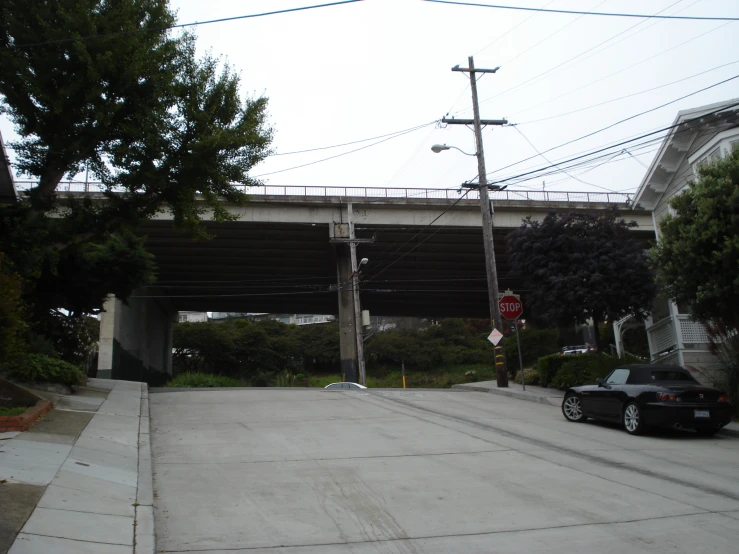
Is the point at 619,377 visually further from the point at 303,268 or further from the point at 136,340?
the point at 136,340

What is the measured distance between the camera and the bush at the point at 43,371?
14109 mm

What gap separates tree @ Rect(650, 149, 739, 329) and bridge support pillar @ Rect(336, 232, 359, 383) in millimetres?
28171

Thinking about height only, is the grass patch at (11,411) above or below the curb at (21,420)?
above

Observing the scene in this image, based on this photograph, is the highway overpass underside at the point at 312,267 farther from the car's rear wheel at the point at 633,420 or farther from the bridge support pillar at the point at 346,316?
the car's rear wheel at the point at 633,420

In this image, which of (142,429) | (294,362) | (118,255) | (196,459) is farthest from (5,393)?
(294,362)

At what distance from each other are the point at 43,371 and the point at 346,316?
30.7 metres

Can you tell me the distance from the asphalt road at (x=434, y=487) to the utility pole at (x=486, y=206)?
34.0 ft

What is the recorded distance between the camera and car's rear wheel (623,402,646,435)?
1272 cm

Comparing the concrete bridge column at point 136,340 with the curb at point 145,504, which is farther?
the concrete bridge column at point 136,340

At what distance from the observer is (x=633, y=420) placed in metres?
12.9

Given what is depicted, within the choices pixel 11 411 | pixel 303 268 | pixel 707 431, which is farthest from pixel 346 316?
pixel 11 411

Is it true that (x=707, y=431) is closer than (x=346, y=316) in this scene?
Yes

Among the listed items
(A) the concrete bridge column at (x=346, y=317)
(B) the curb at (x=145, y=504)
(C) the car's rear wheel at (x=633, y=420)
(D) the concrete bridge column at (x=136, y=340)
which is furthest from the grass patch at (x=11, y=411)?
(A) the concrete bridge column at (x=346, y=317)

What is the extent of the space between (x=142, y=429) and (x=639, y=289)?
57.1 feet
